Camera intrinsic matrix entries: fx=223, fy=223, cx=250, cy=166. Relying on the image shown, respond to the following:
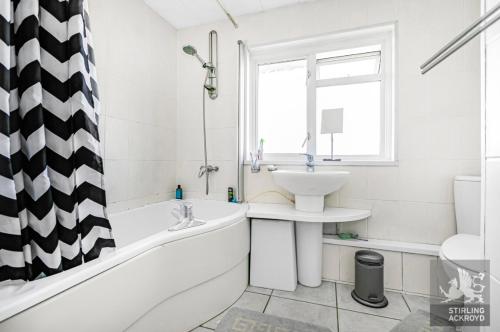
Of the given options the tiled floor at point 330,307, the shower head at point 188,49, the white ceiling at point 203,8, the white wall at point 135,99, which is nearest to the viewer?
the tiled floor at point 330,307

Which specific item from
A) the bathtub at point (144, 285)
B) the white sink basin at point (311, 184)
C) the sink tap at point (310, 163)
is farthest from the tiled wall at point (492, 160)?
the bathtub at point (144, 285)

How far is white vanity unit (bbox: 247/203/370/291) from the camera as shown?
1.62 m

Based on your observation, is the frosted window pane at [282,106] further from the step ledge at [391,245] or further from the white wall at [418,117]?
the step ledge at [391,245]

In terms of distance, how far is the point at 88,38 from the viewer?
0.88 meters

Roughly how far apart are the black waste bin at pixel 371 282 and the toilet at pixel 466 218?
0.41 metres

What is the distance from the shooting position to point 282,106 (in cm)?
215

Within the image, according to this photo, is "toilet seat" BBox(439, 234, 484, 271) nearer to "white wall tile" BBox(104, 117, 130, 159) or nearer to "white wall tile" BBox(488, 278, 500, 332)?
"white wall tile" BBox(488, 278, 500, 332)

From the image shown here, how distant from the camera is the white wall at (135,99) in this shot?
1.61 meters

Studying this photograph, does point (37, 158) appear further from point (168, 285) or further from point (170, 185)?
point (170, 185)

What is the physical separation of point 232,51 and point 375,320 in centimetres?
234

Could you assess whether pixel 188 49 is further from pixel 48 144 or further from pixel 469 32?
pixel 469 32

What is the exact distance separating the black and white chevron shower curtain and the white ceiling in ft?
4.49

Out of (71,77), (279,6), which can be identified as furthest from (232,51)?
(71,77)

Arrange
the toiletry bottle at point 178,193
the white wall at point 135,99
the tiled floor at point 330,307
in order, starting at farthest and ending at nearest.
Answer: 1. the toiletry bottle at point 178,193
2. the white wall at point 135,99
3. the tiled floor at point 330,307
